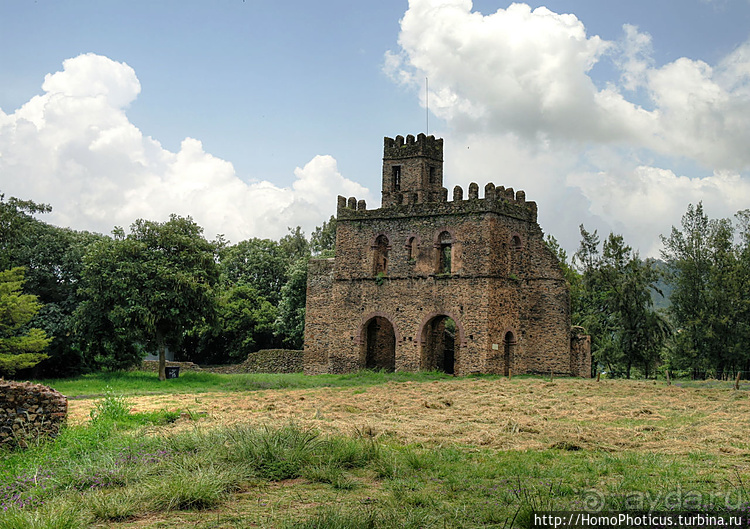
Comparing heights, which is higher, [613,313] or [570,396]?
[613,313]

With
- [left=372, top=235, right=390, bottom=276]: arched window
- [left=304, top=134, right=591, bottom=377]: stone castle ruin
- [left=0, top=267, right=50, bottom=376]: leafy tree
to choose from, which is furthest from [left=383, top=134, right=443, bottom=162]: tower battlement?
[left=0, top=267, right=50, bottom=376]: leafy tree

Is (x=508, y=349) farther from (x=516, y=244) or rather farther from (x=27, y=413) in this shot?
(x=27, y=413)

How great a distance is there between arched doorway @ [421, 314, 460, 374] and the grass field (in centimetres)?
1562

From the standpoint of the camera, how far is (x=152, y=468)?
Answer: 890 cm

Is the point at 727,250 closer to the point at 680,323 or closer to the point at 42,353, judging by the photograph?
the point at 680,323

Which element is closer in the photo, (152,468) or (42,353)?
(152,468)

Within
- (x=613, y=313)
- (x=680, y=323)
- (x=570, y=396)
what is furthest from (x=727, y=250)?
(x=570, y=396)

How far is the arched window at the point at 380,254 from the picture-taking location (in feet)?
110

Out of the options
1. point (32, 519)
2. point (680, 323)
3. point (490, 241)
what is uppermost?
point (490, 241)

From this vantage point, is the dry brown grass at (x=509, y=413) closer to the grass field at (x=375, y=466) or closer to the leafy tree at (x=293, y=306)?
the grass field at (x=375, y=466)

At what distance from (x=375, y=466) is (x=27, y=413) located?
6.93 metres

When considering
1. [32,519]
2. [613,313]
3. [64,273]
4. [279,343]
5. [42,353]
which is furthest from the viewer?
[279,343]

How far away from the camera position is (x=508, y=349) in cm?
3148

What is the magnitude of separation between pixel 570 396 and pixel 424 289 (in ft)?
43.9
